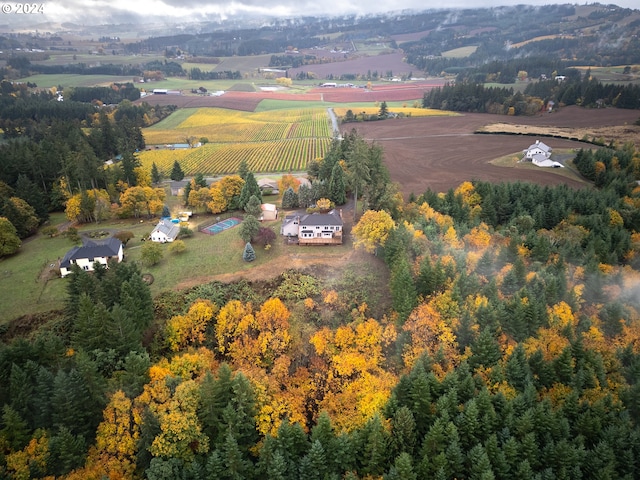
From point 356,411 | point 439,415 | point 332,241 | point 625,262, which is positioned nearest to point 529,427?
point 439,415

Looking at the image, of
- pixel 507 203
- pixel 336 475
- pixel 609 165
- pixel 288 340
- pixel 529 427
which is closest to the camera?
pixel 336 475

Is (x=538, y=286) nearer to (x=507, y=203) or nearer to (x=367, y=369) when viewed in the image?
(x=367, y=369)

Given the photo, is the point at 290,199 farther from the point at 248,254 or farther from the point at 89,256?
the point at 89,256

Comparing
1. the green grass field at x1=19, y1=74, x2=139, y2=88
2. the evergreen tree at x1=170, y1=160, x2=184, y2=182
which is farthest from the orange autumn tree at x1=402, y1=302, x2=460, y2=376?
the green grass field at x1=19, y1=74, x2=139, y2=88

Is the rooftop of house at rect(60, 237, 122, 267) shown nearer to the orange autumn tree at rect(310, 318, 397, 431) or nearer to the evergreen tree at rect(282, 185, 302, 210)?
the evergreen tree at rect(282, 185, 302, 210)

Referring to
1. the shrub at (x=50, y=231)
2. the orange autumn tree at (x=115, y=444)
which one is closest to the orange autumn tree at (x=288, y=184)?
the shrub at (x=50, y=231)

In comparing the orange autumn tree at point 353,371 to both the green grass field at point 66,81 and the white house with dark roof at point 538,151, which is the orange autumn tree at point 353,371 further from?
the green grass field at point 66,81

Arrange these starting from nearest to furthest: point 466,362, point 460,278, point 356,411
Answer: point 356,411
point 466,362
point 460,278
